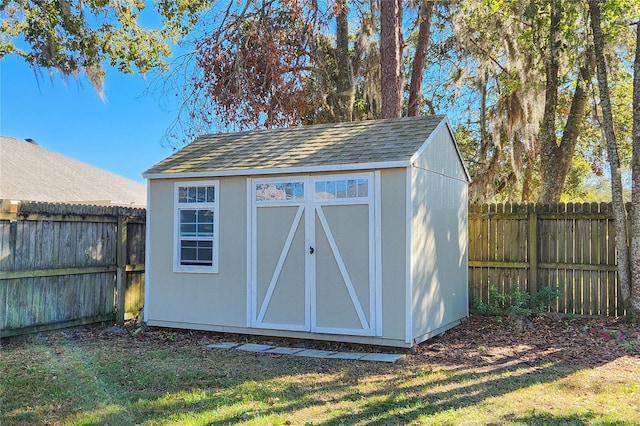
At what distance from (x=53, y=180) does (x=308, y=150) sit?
9.20 m

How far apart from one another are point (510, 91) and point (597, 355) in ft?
19.6

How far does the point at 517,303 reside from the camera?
7.69 metres

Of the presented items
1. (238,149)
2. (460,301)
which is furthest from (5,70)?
(460,301)

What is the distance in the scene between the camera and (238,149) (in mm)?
7727

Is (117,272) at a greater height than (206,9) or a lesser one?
lesser

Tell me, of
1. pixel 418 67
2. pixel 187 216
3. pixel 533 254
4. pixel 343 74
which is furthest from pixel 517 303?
pixel 343 74

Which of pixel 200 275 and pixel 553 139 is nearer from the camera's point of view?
pixel 200 275

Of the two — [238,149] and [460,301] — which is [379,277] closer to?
[460,301]

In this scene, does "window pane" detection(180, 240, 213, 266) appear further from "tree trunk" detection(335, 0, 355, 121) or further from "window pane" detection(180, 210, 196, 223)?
"tree trunk" detection(335, 0, 355, 121)

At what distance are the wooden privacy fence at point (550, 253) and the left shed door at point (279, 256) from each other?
10.9 ft

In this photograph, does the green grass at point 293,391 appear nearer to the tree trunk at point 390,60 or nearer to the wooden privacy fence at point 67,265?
the wooden privacy fence at point 67,265

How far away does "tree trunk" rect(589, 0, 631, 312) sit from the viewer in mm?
7449

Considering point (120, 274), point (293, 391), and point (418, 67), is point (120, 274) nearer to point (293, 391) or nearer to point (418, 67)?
point (293, 391)

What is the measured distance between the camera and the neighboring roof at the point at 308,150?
6371 mm
